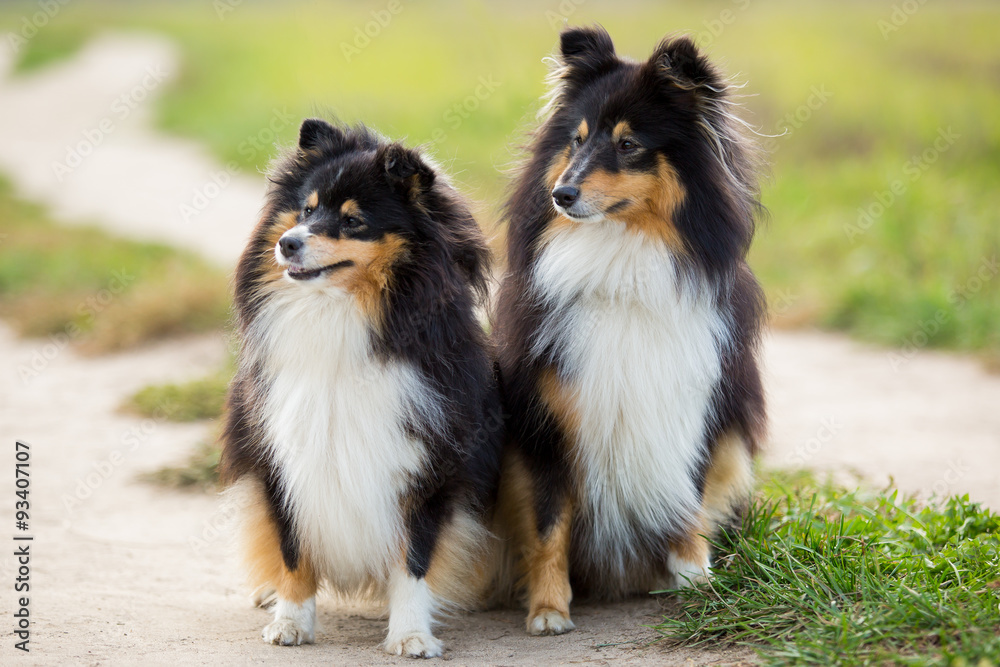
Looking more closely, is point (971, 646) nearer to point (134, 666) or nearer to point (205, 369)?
point (134, 666)

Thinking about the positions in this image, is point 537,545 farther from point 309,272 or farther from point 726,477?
point 309,272

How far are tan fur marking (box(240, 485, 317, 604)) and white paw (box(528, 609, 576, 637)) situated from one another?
2.84 feet

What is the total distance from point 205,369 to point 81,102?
16.1 metres

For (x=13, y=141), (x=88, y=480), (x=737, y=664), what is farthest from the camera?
(x=13, y=141)

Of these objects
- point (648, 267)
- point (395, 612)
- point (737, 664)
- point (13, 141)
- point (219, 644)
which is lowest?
point (13, 141)

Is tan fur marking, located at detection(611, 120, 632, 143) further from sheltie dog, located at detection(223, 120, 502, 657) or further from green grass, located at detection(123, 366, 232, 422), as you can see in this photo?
green grass, located at detection(123, 366, 232, 422)

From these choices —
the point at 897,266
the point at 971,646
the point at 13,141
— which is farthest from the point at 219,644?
the point at 13,141

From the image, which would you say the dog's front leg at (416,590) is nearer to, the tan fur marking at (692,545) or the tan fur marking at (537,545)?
the tan fur marking at (537,545)

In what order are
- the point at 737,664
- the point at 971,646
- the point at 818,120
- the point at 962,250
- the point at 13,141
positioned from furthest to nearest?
the point at 13,141 → the point at 818,120 → the point at 962,250 → the point at 737,664 → the point at 971,646

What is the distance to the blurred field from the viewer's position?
8.79m

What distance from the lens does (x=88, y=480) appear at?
5.62m

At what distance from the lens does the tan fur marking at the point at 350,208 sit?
11.0 feet

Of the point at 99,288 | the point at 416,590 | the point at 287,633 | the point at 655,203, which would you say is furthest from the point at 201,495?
the point at 99,288

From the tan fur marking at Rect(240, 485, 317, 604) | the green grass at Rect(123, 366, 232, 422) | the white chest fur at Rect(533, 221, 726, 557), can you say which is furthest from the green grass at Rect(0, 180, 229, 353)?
the white chest fur at Rect(533, 221, 726, 557)
